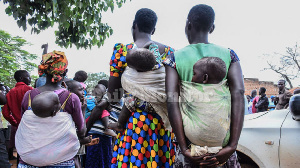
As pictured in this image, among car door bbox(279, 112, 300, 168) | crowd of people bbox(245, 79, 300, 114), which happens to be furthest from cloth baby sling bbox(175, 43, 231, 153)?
crowd of people bbox(245, 79, 300, 114)

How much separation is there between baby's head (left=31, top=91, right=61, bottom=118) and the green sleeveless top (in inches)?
40.4

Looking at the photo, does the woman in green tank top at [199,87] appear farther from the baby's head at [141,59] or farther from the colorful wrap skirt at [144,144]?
the colorful wrap skirt at [144,144]

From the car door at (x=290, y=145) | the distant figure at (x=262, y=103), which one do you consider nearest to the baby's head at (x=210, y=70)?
the car door at (x=290, y=145)

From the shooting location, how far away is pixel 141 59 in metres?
2.04

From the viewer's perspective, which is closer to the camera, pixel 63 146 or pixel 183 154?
Answer: pixel 183 154

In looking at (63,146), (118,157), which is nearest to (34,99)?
(63,146)

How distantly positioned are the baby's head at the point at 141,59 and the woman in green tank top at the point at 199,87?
0.21 meters

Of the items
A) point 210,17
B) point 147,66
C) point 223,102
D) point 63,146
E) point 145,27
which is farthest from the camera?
point 145,27

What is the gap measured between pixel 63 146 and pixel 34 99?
449 millimetres

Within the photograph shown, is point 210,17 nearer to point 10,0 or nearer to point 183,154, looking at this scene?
point 183,154

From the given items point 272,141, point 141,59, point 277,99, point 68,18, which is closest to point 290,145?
point 272,141

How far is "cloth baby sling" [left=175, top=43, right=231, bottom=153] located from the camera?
1635 mm

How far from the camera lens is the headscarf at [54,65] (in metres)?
2.41

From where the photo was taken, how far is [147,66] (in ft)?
6.81
